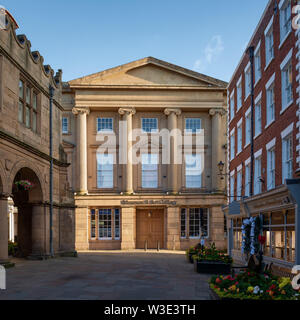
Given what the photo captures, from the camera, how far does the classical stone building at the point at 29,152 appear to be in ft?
58.4

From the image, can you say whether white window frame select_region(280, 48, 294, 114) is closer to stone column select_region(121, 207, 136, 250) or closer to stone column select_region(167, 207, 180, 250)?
stone column select_region(167, 207, 180, 250)

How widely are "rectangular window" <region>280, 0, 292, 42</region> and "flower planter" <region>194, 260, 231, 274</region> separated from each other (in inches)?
367

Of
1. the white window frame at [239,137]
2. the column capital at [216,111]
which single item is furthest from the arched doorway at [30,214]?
the column capital at [216,111]

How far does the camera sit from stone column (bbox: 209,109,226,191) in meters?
36.4

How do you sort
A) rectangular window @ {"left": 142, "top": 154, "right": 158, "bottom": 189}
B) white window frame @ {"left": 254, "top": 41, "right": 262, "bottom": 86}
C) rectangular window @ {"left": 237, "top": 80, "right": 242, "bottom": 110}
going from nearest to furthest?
white window frame @ {"left": 254, "top": 41, "right": 262, "bottom": 86}, rectangular window @ {"left": 237, "top": 80, "right": 242, "bottom": 110}, rectangular window @ {"left": 142, "top": 154, "right": 158, "bottom": 189}

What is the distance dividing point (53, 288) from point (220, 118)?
88.5 feet

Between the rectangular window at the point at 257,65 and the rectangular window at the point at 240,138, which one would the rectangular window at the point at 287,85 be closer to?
the rectangular window at the point at 257,65

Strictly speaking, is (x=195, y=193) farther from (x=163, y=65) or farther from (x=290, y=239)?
(x=290, y=239)

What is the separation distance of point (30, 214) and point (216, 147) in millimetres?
18611

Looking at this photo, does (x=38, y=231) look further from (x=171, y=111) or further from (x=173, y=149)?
(x=171, y=111)

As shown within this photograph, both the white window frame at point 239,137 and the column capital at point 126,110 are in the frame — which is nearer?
the white window frame at point 239,137

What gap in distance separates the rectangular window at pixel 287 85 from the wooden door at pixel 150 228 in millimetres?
21583

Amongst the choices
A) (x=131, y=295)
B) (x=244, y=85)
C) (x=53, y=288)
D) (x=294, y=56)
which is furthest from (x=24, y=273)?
(x=244, y=85)

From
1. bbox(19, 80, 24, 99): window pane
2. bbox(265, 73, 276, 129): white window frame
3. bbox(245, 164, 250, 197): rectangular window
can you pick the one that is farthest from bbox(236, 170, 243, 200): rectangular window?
bbox(19, 80, 24, 99): window pane
